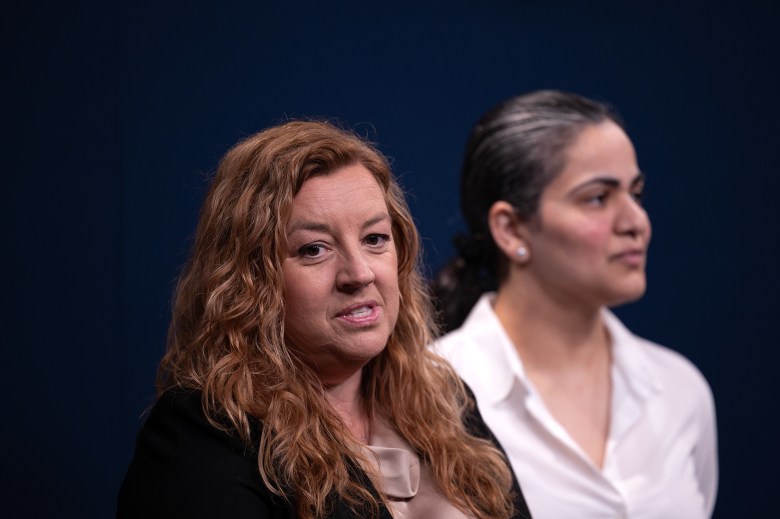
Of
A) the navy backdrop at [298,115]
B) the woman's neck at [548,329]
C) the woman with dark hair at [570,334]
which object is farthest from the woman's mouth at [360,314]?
the woman's neck at [548,329]

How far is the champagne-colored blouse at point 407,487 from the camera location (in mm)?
1669

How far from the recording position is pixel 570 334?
2562 mm

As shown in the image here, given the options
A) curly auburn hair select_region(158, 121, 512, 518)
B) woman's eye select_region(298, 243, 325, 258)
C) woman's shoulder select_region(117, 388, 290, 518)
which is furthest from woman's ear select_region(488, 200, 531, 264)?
woman's shoulder select_region(117, 388, 290, 518)

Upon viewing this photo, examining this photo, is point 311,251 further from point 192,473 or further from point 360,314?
point 192,473

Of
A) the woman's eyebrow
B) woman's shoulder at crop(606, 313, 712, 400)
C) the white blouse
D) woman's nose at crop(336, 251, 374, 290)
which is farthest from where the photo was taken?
woman's shoulder at crop(606, 313, 712, 400)

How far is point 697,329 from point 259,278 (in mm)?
2204

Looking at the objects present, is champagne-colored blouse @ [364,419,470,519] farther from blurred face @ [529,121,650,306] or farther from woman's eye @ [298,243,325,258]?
blurred face @ [529,121,650,306]

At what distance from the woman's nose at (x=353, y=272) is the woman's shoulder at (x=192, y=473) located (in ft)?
0.96

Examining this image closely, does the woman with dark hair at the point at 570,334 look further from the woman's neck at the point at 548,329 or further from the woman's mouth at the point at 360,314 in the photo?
the woman's mouth at the point at 360,314

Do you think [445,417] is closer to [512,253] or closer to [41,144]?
[512,253]

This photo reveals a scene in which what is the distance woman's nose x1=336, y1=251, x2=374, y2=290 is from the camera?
1609 mm

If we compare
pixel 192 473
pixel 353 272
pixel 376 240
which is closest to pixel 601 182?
pixel 376 240

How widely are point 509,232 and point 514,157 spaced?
191 millimetres

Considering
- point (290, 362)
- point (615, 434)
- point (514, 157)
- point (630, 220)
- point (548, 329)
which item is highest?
point (514, 157)
